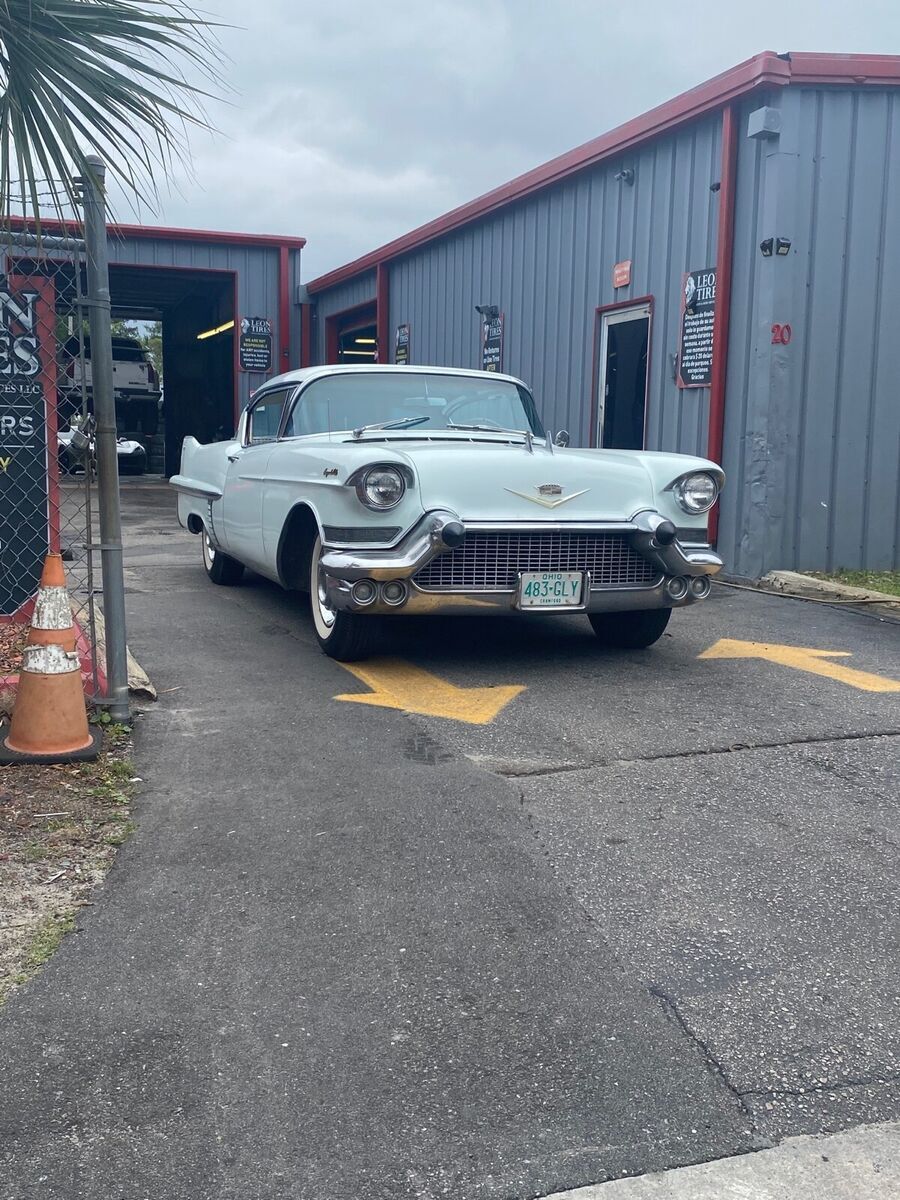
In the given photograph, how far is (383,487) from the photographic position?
4.79m

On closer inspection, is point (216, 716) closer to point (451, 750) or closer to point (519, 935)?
point (451, 750)

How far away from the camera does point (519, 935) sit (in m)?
2.66

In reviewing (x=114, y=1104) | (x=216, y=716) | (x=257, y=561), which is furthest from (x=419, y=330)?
(x=114, y=1104)

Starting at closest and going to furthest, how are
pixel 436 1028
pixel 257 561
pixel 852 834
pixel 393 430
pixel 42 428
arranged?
1. pixel 436 1028
2. pixel 852 834
3. pixel 42 428
4. pixel 393 430
5. pixel 257 561

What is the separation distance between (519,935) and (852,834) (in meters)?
1.18

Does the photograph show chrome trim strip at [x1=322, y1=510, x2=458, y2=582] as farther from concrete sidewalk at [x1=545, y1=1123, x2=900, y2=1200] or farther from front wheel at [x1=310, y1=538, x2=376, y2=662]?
concrete sidewalk at [x1=545, y1=1123, x2=900, y2=1200]

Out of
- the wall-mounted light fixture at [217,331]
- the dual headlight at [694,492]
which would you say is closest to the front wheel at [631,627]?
the dual headlight at [694,492]

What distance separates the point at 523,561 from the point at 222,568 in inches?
134

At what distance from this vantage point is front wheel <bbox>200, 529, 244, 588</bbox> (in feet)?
25.4

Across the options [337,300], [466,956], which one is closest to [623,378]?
[466,956]

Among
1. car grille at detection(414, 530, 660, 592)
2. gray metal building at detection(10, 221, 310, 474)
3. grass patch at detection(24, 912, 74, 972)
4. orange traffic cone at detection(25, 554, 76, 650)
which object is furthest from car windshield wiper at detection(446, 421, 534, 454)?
gray metal building at detection(10, 221, 310, 474)

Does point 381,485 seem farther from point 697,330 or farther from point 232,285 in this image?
point 232,285

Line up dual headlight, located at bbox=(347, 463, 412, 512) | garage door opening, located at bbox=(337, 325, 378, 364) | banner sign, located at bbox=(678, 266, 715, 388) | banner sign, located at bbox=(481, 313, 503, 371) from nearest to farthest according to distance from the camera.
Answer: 1. dual headlight, located at bbox=(347, 463, 412, 512)
2. banner sign, located at bbox=(678, 266, 715, 388)
3. banner sign, located at bbox=(481, 313, 503, 371)
4. garage door opening, located at bbox=(337, 325, 378, 364)

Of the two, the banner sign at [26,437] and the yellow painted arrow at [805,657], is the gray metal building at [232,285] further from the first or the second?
the yellow painted arrow at [805,657]
